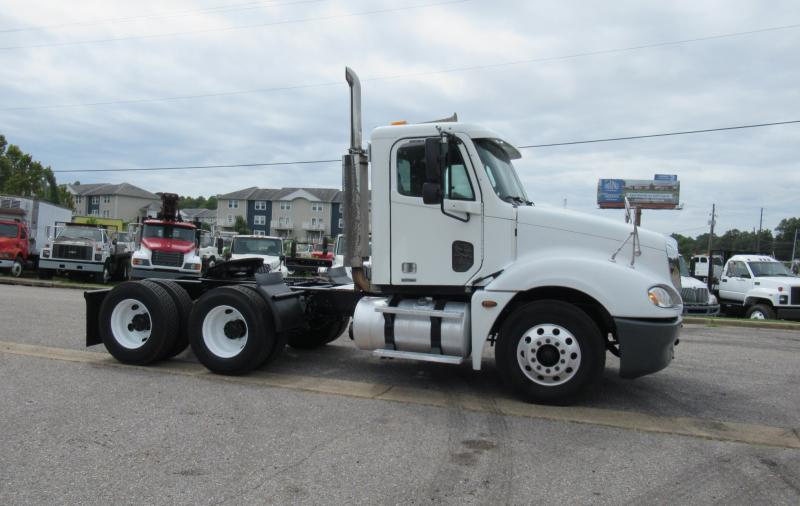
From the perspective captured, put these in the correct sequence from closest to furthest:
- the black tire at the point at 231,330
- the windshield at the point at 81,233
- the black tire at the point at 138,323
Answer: the black tire at the point at 231,330 < the black tire at the point at 138,323 < the windshield at the point at 81,233

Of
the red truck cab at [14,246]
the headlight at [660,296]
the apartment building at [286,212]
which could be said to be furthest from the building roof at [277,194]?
the headlight at [660,296]

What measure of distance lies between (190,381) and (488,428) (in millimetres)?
3286

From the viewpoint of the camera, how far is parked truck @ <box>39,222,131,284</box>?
20797 millimetres

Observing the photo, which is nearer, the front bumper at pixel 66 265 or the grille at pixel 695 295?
the grille at pixel 695 295

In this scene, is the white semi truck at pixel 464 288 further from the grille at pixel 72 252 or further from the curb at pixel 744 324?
the grille at pixel 72 252

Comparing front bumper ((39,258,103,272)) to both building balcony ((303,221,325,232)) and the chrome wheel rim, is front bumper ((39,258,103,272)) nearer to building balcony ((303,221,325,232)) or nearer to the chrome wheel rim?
the chrome wheel rim

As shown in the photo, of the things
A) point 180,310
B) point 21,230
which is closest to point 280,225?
point 21,230

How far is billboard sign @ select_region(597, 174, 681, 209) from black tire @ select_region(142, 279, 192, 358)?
53412mm

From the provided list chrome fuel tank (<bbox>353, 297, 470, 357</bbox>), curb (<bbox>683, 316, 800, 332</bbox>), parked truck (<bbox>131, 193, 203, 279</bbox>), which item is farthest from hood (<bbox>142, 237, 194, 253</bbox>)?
curb (<bbox>683, 316, 800, 332</bbox>)

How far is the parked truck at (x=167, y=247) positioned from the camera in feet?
60.5

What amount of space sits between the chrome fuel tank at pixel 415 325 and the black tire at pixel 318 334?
191cm

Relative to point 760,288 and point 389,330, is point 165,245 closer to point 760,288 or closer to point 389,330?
point 389,330

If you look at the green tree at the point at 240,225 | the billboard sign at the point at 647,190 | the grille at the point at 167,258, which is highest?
the billboard sign at the point at 647,190

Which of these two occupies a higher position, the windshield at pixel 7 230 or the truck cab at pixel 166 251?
the windshield at pixel 7 230
